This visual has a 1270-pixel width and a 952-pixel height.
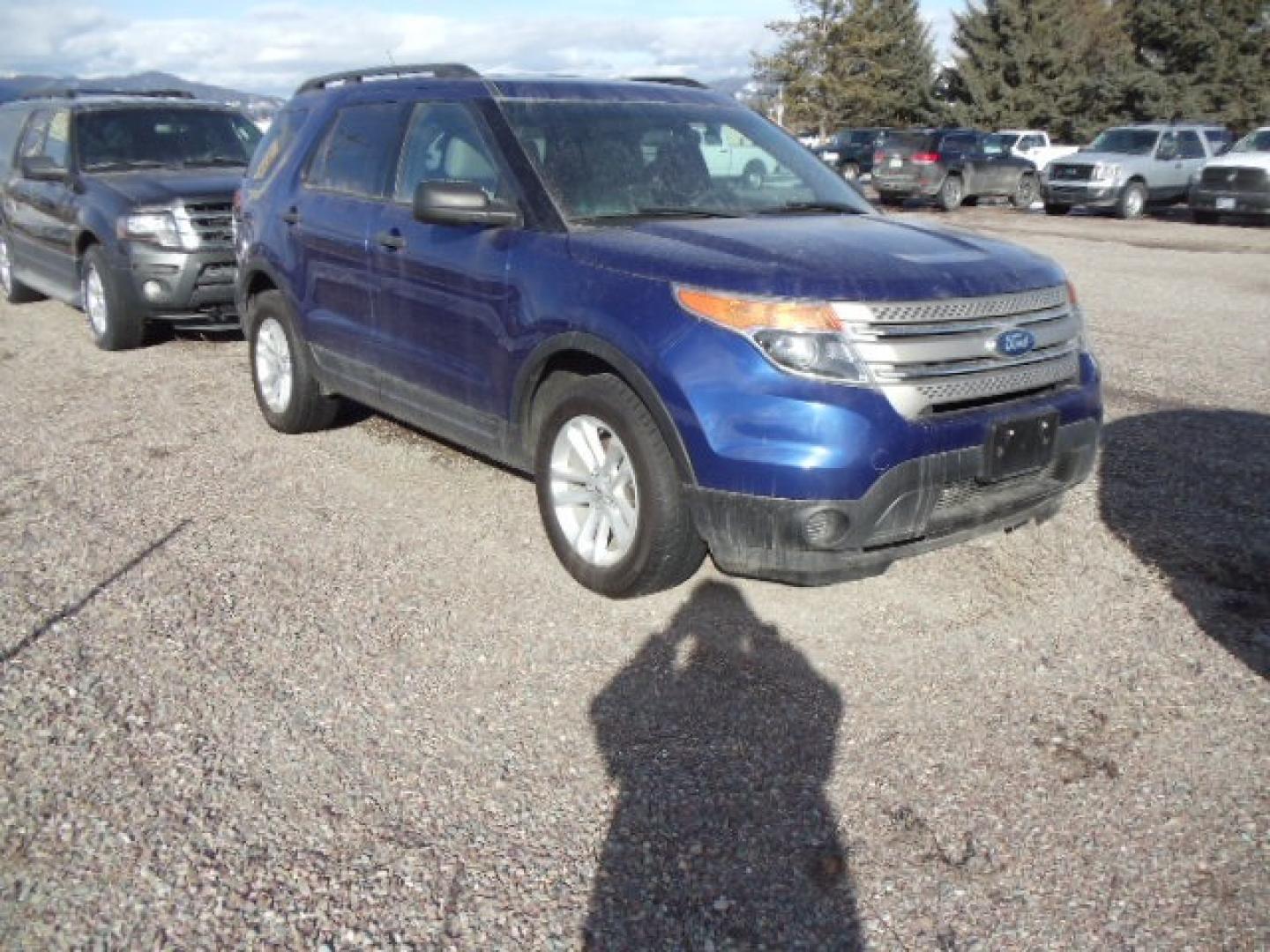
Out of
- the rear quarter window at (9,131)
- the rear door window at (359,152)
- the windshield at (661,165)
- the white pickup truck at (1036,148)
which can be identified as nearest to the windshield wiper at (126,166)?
the rear quarter window at (9,131)

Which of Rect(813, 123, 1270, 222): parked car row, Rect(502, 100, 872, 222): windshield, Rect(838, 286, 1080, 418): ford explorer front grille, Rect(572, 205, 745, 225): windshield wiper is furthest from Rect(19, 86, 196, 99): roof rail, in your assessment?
Rect(813, 123, 1270, 222): parked car row

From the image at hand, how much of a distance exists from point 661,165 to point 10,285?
29.1 feet

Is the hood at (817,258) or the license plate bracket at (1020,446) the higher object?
the hood at (817,258)

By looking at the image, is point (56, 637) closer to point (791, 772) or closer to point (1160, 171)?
point (791, 772)

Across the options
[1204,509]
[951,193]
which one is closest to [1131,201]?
[951,193]

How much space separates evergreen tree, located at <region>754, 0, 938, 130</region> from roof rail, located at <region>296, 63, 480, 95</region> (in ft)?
146

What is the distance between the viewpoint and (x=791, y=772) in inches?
119

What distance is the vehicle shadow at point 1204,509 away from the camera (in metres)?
4.00

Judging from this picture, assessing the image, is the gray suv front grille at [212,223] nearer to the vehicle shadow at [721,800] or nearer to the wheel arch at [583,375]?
the wheel arch at [583,375]

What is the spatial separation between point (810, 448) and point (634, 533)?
0.80 metres

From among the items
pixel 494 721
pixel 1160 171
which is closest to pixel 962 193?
pixel 1160 171

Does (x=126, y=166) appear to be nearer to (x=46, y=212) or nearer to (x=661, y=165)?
(x=46, y=212)

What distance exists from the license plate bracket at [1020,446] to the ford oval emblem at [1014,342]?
0.23m

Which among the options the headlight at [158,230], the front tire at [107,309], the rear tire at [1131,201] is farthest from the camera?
the rear tire at [1131,201]
